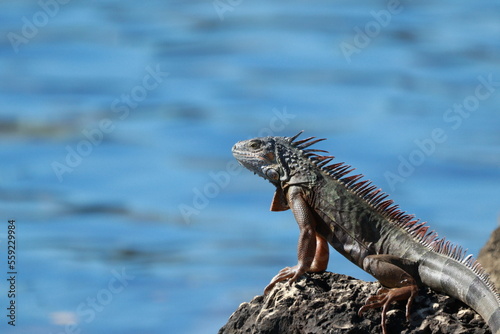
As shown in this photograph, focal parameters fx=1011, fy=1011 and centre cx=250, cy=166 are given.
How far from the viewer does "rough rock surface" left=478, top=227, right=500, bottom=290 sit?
9.75 meters

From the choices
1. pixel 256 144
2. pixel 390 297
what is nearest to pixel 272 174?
pixel 256 144

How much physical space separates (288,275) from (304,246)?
249 mm

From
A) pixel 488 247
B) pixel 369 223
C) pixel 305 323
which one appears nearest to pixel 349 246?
pixel 369 223

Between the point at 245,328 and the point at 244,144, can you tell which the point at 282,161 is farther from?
the point at 245,328

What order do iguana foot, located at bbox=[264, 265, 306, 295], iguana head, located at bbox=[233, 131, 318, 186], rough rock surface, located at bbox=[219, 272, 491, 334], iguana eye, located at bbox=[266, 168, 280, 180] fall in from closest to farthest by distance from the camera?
rough rock surface, located at bbox=[219, 272, 491, 334] < iguana foot, located at bbox=[264, 265, 306, 295] < iguana head, located at bbox=[233, 131, 318, 186] < iguana eye, located at bbox=[266, 168, 280, 180]

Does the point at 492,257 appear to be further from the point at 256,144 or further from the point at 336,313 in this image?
the point at 336,313

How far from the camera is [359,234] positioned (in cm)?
735

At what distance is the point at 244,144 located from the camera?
7969 mm

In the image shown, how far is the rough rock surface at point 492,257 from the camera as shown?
975 centimetres

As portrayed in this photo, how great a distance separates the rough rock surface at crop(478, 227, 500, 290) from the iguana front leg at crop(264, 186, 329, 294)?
2.84m

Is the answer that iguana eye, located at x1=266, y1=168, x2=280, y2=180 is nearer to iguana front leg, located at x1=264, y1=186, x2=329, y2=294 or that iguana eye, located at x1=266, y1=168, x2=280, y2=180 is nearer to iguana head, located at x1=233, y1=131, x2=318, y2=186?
iguana head, located at x1=233, y1=131, x2=318, y2=186

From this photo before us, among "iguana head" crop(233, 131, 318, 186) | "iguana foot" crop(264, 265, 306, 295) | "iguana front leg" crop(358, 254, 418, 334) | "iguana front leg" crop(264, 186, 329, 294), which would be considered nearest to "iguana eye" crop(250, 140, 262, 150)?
"iguana head" crop(233, 131, 318, 186)

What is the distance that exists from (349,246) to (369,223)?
0.74 feet

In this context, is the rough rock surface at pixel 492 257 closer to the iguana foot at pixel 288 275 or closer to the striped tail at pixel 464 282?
the striped tail at pixel 464 282
